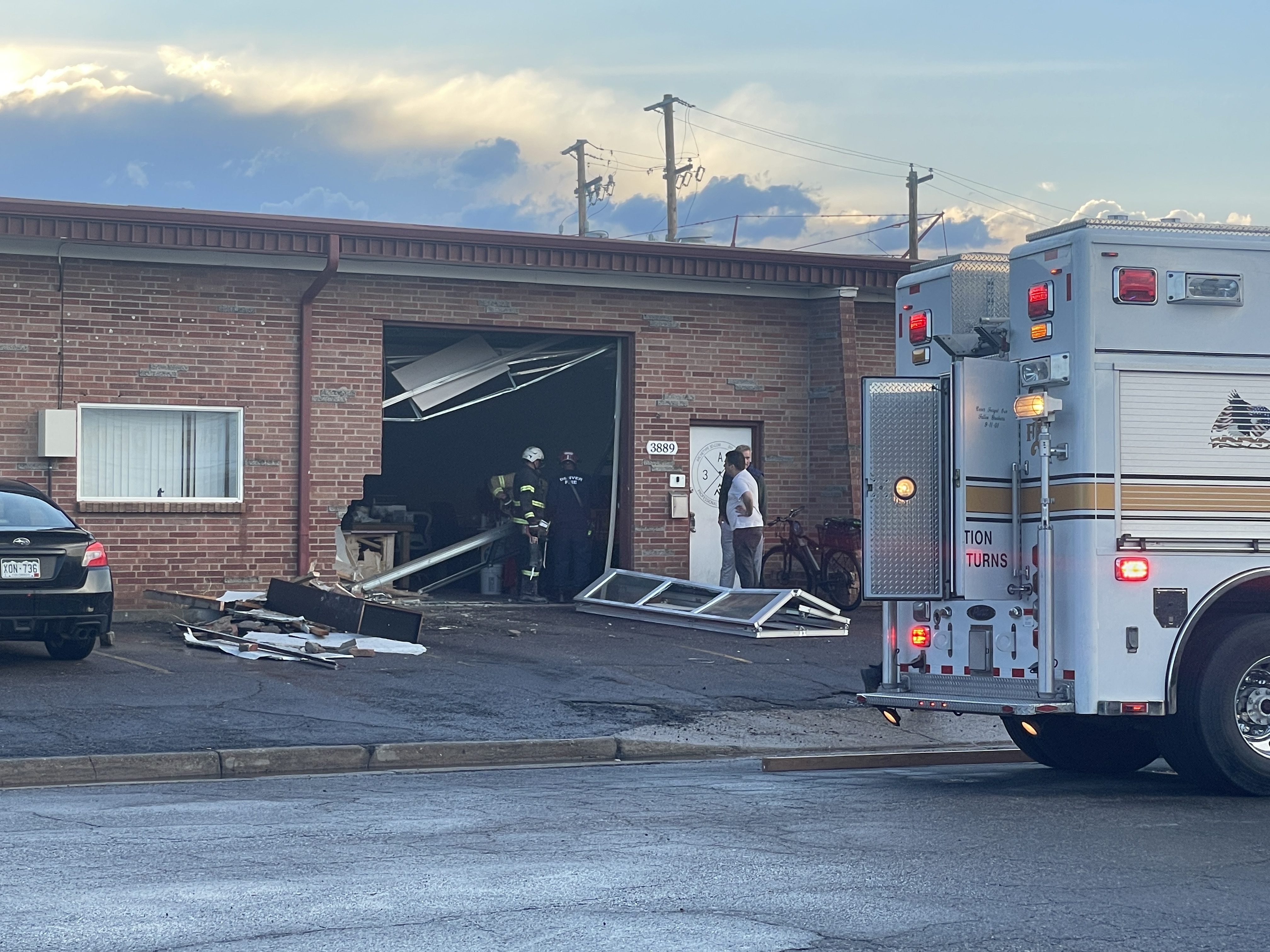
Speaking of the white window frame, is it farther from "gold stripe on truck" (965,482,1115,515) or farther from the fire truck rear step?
"gold stripe on truck" (965,482,1115,515)

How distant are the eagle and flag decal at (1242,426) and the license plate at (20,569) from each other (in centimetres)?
863

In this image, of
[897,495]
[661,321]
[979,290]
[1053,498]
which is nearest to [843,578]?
[661,321]

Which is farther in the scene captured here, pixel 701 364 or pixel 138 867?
pixel 701 364

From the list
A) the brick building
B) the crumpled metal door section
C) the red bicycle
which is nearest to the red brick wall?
the brick building

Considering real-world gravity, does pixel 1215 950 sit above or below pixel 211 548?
below

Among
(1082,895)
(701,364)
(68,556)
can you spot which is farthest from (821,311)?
(1082,895)

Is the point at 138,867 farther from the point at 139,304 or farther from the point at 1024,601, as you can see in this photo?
the point at 139,304

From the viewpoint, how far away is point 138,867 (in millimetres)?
6340

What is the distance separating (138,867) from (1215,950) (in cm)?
406

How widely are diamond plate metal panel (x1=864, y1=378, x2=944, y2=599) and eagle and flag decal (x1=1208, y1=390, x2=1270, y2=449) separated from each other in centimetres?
153

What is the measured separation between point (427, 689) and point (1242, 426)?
6.52 meters

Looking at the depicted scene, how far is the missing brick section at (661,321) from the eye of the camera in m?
19.4

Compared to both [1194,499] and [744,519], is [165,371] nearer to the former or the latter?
[744,519]

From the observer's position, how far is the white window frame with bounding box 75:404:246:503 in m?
16.8
